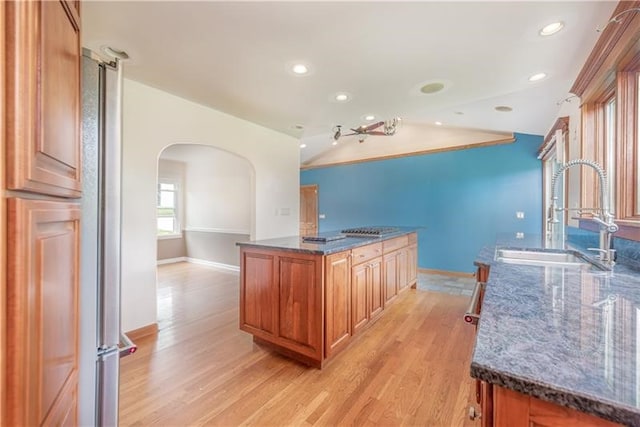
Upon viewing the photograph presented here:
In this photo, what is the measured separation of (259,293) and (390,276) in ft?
5.12

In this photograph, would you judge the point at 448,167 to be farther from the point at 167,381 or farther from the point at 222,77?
the point at 167,381

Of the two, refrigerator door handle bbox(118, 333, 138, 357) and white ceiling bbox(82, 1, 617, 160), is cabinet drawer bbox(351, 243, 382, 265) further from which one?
refrigerator door handle bbox(118, 333, 138, 357)

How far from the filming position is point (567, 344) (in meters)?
0.65

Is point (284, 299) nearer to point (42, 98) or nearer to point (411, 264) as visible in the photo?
point (42, 98)

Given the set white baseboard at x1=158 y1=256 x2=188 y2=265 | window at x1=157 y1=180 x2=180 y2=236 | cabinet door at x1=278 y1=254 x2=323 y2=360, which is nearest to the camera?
cabinet door at x1=278 y1=254 x2=323 y2=360

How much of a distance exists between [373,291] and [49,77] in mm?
2691

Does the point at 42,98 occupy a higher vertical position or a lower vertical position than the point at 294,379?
higher

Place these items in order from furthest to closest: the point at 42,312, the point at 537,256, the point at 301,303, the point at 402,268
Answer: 1. the point at 402,268
2. the point at 301,303
3. the point at 537,256
4. the point at 42,312

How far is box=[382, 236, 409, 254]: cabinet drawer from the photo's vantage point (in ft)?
10.2

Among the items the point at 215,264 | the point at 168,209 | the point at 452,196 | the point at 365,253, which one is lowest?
the point at 215,264

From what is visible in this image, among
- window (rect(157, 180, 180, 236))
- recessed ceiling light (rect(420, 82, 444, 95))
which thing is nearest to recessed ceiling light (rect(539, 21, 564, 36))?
recessed ceiling light (rect(420, 82, 444, 95))

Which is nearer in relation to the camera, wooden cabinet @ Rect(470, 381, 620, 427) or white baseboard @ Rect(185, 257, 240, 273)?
wooden cabinet @ Rect(470, 381, 620, 427)

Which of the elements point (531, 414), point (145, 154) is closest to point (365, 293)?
point (531, 414)

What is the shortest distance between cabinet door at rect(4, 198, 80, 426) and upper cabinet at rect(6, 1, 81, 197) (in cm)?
6
